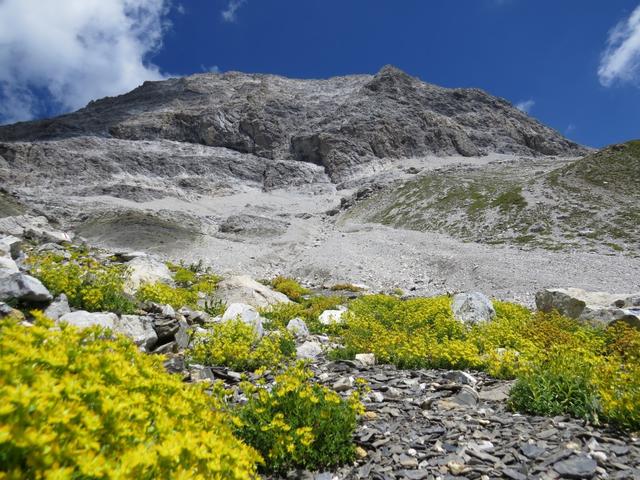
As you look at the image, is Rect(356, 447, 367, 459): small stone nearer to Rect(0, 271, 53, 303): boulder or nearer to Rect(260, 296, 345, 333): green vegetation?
Rect(260, 296, 345, 333): green vegetation

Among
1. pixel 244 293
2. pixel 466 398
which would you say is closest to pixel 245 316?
pixel 466 398

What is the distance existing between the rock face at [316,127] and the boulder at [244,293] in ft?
405

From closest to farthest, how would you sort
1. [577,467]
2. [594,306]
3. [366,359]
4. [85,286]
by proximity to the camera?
[577,467] → [366,359] → [85,286] → [594,306]

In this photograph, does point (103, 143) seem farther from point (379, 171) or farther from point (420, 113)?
point (420, 113)

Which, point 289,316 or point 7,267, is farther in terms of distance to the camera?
point 289,316

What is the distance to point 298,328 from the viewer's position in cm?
1273

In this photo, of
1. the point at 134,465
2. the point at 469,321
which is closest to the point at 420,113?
the point at 469,321

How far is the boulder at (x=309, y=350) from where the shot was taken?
10.2 m

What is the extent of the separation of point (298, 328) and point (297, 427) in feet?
25.7

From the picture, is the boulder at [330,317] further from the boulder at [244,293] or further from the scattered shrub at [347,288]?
the scattered shrub at [347,288]

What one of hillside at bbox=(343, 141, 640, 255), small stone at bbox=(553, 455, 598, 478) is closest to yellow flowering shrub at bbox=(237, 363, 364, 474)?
small stone at bbox=(553, 455, 598, 478)

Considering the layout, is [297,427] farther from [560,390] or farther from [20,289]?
[20,289]

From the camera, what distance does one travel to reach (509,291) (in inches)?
948

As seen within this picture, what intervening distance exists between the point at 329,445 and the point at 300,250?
45.5m
